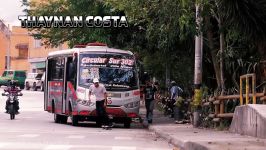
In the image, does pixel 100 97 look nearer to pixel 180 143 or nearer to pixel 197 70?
pixel 197 70

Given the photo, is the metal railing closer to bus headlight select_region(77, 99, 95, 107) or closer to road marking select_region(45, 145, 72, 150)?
bus headlight select_region(77, 99, 95, 107)

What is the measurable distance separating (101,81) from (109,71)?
22.2 inches

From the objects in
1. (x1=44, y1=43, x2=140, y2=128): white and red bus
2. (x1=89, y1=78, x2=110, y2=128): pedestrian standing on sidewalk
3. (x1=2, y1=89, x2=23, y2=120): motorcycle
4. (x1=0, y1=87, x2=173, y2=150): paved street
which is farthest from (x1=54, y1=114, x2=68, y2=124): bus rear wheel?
(x1=0, y1=87, x2=173, y2=150): paved street

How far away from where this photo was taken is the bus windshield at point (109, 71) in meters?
24.8

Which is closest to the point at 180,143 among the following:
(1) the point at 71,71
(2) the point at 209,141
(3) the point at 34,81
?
(2) the point at 209,141

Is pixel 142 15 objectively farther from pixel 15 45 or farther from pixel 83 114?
pixel 15 45

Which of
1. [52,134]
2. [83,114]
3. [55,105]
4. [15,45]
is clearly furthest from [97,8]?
[15,45]

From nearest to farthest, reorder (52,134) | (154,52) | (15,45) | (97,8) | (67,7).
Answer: (52,134) → (97,8) → (154,52) → (67,7) → (15,45)

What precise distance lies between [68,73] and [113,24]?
6.92 m

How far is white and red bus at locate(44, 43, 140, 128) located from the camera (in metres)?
24.5

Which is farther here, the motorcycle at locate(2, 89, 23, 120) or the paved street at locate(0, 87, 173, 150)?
the motorcycle at locate(2, 89, 23, 120)

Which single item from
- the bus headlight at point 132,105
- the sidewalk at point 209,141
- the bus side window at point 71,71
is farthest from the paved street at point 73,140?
the bus side window at point 71,71

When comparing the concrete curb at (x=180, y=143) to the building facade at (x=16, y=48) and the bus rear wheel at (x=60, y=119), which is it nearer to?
the bus rear wheel at (x=60, y=119)

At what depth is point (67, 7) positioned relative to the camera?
3984 cm
